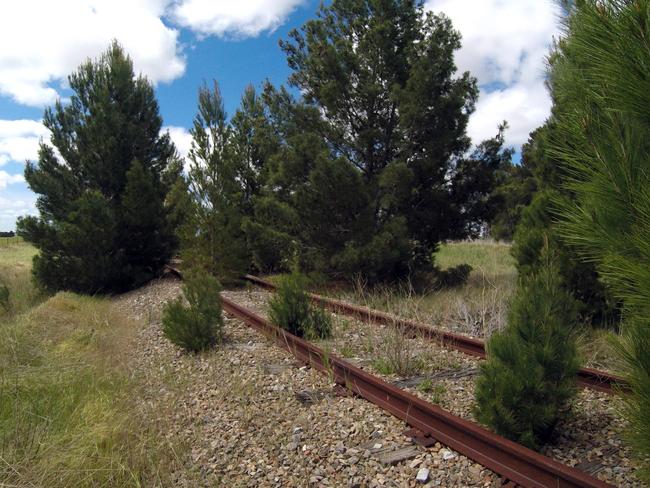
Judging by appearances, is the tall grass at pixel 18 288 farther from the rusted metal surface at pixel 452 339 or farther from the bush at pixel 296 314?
the rusted metal surface at pixel 452 339

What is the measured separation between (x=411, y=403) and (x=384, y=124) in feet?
34.4

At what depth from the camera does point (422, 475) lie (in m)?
3.24

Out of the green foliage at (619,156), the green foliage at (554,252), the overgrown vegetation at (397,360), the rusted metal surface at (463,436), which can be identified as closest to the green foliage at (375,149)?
the green foliage at (554,252)

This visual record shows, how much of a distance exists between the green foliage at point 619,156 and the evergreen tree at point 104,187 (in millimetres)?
15008

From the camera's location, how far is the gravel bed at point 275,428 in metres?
3.36

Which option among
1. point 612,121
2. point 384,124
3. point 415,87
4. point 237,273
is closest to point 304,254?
point 237,273

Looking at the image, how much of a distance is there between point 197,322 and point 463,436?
4.41 metres

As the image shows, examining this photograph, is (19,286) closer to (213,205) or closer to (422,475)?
(213,205)

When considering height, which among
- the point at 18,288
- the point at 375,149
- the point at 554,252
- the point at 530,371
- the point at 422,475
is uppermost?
the point at 375,149

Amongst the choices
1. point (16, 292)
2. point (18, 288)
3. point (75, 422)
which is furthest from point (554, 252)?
point (18, 288)

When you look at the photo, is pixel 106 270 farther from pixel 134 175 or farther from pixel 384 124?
pixel 384 124

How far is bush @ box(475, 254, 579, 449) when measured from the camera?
3.42 m

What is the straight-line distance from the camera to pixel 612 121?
246 centimetres

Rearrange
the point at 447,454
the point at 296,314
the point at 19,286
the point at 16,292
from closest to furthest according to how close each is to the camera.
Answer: the point at 447,454 < the point at 296,314 < the point at 16,292 < the point at 19,286
